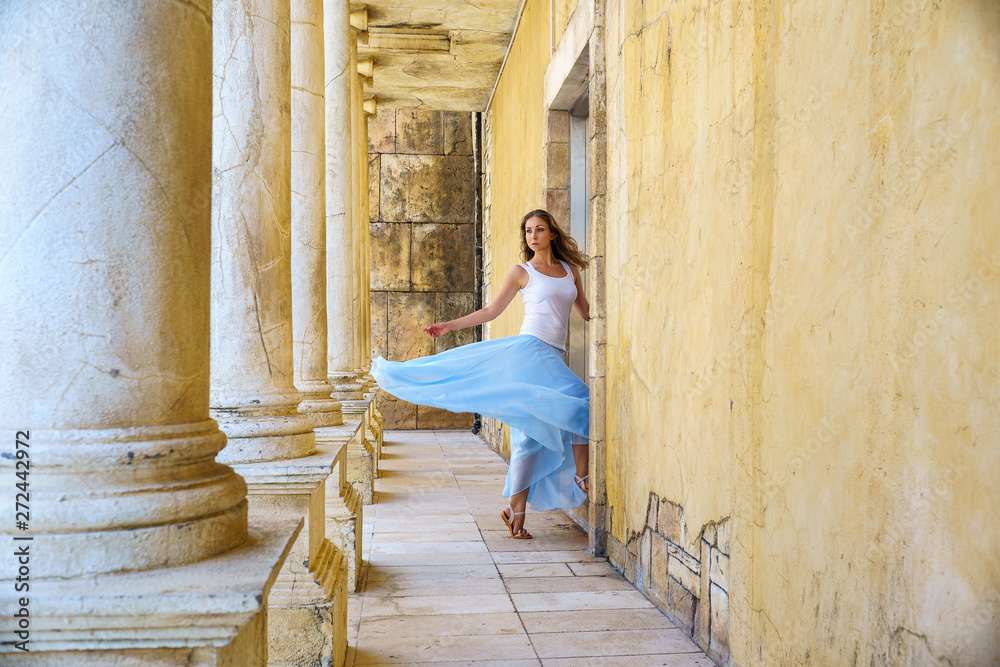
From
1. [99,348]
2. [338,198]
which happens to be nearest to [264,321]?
[99,348]

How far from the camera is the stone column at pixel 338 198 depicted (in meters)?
6.61

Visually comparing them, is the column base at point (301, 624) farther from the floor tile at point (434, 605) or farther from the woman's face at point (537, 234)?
the woman's face at point (537, 234)

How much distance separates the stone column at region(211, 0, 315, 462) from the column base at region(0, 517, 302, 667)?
1.36 m

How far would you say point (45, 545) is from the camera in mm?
1363


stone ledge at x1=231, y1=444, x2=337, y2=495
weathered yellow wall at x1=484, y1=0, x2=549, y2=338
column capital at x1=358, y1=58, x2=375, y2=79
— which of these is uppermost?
column capital at x1=358, y1=58, x2=375, y2=79

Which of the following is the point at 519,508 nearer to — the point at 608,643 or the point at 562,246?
the point at 562,246

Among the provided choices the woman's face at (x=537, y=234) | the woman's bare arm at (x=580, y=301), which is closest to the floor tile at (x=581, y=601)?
the woman's bare arm at (x=580, y=301)

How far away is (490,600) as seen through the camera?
383cm

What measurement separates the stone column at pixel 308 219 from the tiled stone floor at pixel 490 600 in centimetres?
96

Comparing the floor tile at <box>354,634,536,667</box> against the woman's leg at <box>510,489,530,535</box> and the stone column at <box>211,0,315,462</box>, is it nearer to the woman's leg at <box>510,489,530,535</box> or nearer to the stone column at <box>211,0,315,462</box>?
the stone column at <box>211,0,315,462</box>

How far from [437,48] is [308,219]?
5.81 m

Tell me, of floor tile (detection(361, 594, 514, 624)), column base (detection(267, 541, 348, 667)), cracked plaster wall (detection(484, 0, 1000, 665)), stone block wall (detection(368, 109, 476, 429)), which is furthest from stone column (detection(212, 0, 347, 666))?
stone block wall (detection(368, 109, 476, 429))

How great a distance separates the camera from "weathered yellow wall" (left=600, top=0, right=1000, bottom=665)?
1.68 metres

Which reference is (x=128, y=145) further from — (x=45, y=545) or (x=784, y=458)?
(x=784, y=458)
